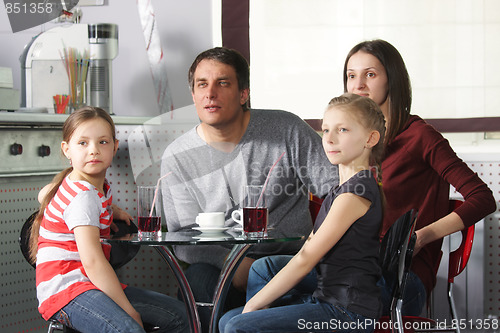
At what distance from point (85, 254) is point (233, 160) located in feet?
2.50

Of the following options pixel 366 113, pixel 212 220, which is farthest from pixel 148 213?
pixel 366 113

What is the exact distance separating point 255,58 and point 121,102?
74 cm

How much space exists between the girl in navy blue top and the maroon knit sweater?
41 centimetres

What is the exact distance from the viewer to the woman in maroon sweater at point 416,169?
82.1 inches

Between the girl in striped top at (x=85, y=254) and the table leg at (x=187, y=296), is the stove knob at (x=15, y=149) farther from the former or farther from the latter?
the table leg at (x=187, y=296)

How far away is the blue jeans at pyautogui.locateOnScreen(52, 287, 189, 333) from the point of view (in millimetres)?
1721

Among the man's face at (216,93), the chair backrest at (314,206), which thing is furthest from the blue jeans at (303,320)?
the man's face at (216,93)

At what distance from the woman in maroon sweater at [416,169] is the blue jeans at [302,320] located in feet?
1.64

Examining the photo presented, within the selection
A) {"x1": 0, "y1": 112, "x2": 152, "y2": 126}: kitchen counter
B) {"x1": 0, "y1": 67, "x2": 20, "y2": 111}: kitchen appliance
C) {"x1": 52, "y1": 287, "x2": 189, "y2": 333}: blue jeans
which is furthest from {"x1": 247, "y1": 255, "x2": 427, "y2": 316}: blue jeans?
{"x1": 0, "y1": 67, "x2": 20, "y2": 111}: kitchen appliance

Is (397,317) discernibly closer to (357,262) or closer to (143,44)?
(357,262)

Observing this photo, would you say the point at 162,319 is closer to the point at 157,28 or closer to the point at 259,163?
the point at 259,163

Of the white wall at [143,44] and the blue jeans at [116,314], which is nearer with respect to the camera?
the blue jeans at [116,314]

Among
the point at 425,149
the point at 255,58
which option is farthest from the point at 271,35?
the point at 425,149

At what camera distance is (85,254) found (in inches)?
70.7
